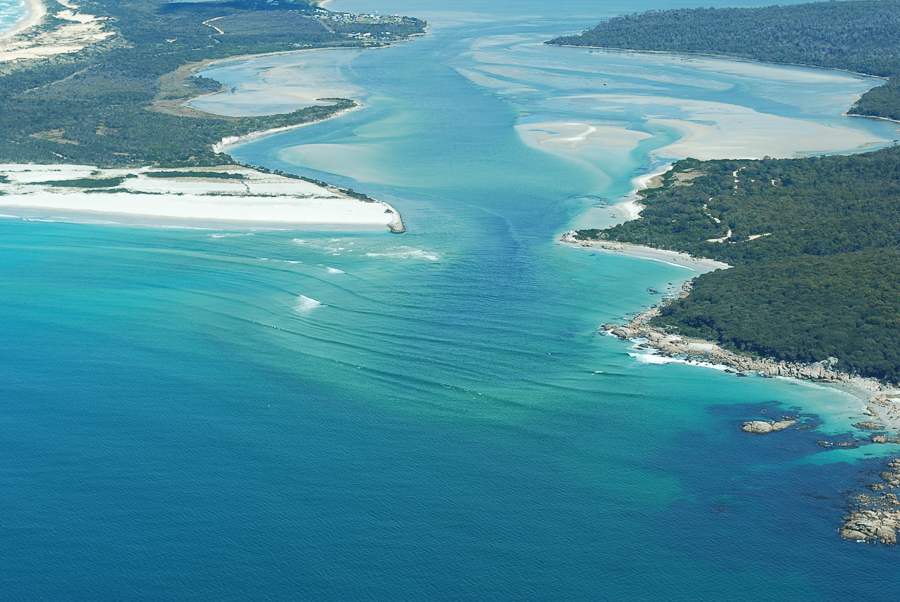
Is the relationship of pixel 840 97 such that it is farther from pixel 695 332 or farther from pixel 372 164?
pixel 695 332

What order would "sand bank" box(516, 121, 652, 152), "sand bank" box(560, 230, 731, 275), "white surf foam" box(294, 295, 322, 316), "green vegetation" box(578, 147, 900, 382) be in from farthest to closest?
"sand bank" box(516, 121, 652, 152)
"sand bank" box(560, 230, 731, 275)
"white surf foam" box(294, 295, 322, 316)
"green vegetation" box(578, 147, 900, 382)

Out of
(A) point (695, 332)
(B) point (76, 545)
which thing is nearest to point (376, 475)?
(B) point (76, 545)

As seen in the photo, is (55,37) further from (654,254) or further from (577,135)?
(654,254)

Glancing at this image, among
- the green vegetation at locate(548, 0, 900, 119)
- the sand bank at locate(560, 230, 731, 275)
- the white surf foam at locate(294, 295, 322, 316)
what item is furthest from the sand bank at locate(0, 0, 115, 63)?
the sand bank at locate(560, 230, 731, 275)

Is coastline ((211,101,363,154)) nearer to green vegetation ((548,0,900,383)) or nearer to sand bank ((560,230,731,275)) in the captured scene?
sand bank ((560,230,731,275))

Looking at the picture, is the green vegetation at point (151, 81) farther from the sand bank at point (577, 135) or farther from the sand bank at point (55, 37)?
the sand bank at point (577, 135)

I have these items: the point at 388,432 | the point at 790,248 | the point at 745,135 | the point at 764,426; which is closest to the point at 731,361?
the point at 764,426
